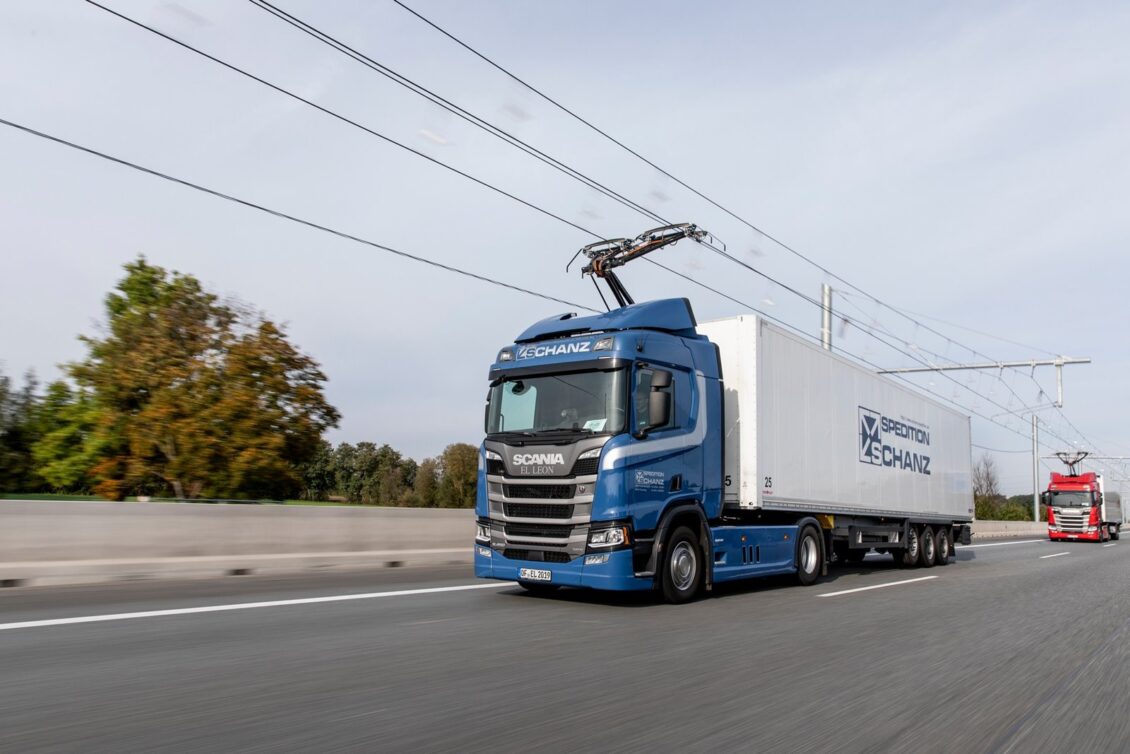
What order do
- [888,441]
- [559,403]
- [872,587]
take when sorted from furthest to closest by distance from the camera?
[888,441], [872,587], [559,403]

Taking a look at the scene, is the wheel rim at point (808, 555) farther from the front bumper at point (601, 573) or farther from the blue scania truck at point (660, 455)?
the front bumper at point (601, 573)

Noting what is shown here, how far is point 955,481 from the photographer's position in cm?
2084

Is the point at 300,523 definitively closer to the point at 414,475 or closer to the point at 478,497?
the point at 478,497

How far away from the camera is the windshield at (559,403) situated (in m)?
9.49

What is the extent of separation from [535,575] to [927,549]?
12.4m

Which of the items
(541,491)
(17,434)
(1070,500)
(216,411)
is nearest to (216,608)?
(541,491)

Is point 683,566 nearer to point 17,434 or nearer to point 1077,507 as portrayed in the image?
point 1077,507

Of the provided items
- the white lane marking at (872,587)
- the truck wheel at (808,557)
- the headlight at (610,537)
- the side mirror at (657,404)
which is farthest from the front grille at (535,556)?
the truck wheel at (808,557)

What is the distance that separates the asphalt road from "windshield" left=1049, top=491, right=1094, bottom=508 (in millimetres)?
35082

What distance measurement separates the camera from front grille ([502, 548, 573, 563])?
9.42 meters

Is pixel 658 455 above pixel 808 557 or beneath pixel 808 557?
above

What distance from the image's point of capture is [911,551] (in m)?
18.2

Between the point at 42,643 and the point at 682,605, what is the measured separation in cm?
629

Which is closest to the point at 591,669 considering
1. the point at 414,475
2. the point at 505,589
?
the point at 505,589
